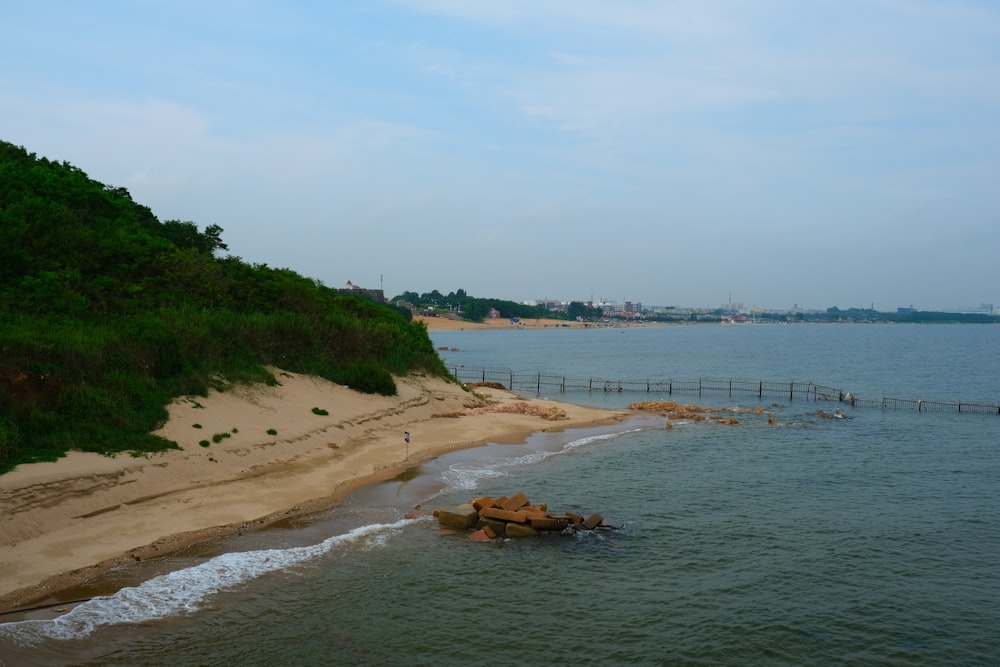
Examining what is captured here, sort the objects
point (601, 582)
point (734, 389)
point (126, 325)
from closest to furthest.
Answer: point (601, 582) → point (126, 325) → point (734, 389)

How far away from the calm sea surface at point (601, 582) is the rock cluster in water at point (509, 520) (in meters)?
0.55

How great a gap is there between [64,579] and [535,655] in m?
9.45

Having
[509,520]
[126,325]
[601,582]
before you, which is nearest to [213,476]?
[126,325]

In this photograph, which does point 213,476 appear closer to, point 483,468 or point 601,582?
point 483,468

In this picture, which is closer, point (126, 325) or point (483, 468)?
point (126, 325)

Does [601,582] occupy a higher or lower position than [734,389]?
lower

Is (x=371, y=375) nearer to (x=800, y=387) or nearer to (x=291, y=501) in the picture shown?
(x=291, y=501)

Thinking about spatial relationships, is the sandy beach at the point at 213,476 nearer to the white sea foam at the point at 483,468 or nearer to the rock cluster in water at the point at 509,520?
the white sea foam at the point at 483,468

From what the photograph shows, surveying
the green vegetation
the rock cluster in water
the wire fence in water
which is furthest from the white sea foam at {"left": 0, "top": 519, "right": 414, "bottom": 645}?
the wire fence in water

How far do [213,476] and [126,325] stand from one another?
8.43m

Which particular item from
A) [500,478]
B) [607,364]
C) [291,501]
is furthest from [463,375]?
[291,501]

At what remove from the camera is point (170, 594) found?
1323 centimetres

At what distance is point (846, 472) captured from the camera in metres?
27.6

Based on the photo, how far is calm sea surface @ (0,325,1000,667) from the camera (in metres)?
12.0
